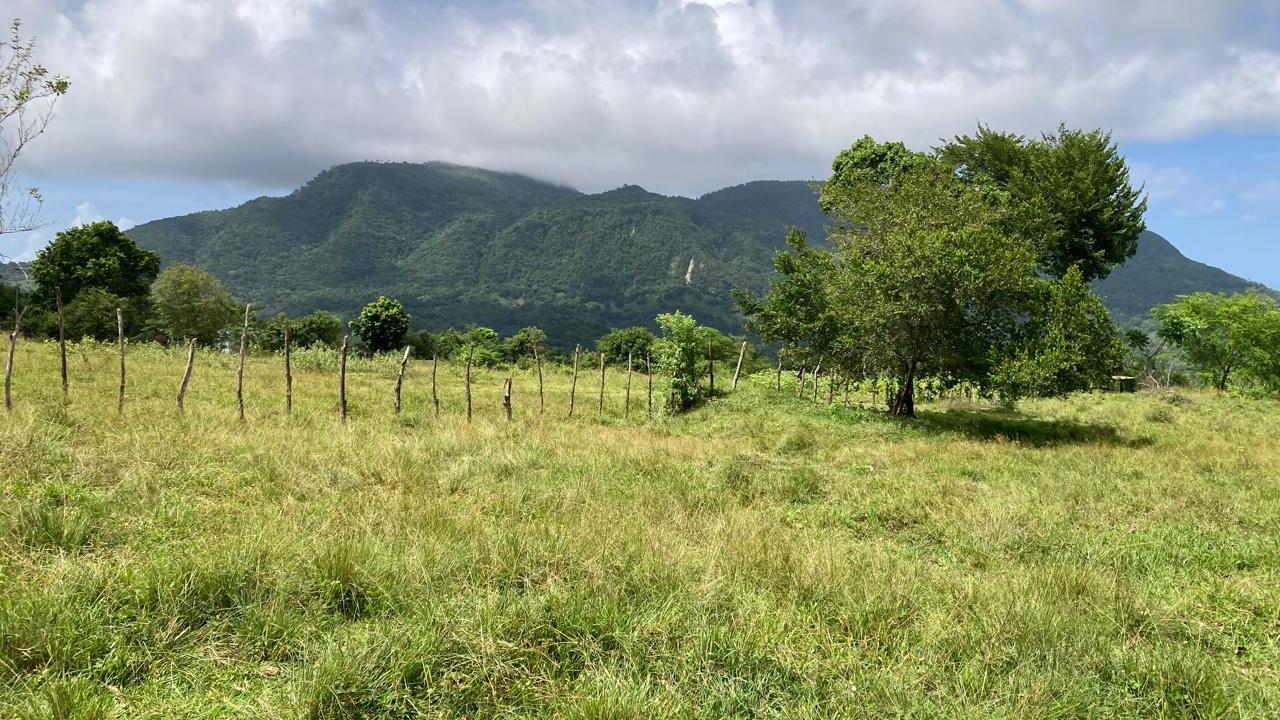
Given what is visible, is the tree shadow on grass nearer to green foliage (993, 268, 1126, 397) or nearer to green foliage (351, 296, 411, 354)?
green foliage (993, 268, 1126, 397)

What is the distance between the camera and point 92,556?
4.73m

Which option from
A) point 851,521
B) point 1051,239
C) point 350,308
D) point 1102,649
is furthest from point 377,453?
point 350,308

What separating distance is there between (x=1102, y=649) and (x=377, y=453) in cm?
890

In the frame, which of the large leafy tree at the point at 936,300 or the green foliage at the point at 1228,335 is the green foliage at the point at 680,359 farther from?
the green foliage at the point at 1228,335

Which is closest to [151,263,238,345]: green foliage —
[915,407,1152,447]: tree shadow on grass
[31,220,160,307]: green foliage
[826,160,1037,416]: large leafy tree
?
[31,220,160,307]: green foliage

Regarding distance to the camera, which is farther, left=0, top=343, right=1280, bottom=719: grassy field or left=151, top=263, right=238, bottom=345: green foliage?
left=151, top=263, right=238, bottom=345: green foliage

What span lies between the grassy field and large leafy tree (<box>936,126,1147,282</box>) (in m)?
21.2

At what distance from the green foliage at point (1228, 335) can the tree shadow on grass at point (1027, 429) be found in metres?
19.4

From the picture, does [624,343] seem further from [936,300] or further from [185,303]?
[936,300]

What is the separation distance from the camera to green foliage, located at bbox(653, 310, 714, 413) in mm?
22453

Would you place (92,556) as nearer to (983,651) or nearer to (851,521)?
(983,651)

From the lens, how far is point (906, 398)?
19625 millimetres

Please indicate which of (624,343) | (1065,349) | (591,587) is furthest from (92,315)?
(624,343)

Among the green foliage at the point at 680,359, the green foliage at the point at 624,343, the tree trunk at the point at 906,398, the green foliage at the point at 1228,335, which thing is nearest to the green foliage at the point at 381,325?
the green foliage at the point at 624,343
